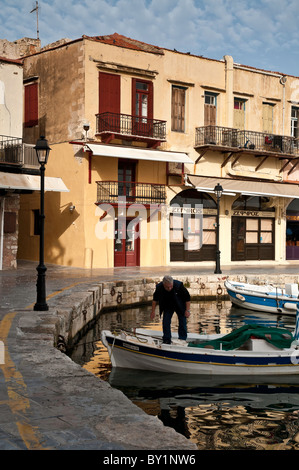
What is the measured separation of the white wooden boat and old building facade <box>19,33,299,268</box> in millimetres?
15835

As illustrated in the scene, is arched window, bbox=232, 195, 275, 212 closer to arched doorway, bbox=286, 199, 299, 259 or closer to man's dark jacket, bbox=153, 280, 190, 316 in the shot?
arched doorway, bbox=286, 199, 299, 259

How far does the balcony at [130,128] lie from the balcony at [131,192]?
2128 millimetres

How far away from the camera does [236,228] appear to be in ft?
108

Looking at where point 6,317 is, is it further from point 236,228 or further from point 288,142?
point 288,142

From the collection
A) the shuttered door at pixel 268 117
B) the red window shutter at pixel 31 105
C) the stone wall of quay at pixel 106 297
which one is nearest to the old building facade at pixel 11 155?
the red window shutter at pixel 31 105

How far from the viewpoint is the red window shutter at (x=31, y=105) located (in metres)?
30.1

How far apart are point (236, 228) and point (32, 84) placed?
13716 millimetres

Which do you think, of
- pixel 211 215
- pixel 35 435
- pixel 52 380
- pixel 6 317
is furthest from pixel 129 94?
pixel 35 435

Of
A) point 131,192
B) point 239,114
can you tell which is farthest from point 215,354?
point 239,114

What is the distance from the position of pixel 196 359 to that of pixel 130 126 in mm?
18909

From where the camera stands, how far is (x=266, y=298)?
21312 mm

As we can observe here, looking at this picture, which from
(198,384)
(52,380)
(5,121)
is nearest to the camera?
(52,380)

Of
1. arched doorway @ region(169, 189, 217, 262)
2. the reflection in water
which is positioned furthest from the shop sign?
the reflection in water

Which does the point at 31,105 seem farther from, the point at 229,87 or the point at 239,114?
the point at 239,114
